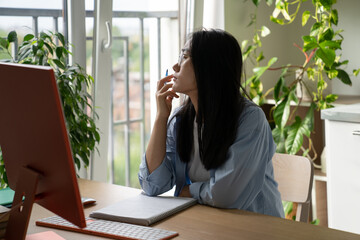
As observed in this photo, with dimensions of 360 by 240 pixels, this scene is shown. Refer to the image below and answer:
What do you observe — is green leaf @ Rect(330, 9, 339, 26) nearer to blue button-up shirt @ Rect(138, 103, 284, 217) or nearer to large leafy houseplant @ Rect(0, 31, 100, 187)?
blue button-up shirt @ Rect(138, 103, 284, 217)

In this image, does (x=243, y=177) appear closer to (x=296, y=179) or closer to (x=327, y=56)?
(x=296, y=179)

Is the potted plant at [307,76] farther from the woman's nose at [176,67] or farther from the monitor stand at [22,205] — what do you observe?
the monitor stand at [22,205]

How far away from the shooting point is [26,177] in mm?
1230

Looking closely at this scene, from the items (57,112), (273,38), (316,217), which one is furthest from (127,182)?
(57,112)

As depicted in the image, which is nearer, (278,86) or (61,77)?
(61,77)

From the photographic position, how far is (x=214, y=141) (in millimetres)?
1765

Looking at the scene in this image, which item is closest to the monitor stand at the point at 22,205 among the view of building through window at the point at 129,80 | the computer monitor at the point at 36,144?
the computer monitor at the point at 36,144

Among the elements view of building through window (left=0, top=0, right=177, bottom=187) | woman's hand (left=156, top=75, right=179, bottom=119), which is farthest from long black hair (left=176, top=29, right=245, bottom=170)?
view of building through window (left=0, top=0, right=177, bottom=187)

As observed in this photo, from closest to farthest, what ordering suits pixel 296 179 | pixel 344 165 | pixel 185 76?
pixel 185 76
pixel 296 179
pixel 344 165

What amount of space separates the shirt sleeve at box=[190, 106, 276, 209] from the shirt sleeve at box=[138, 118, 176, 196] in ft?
0.41

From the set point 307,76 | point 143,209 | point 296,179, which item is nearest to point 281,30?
point 307,76

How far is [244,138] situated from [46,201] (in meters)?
0.74

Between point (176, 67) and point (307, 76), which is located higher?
point (176, 67)

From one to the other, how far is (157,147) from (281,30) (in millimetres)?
2078
